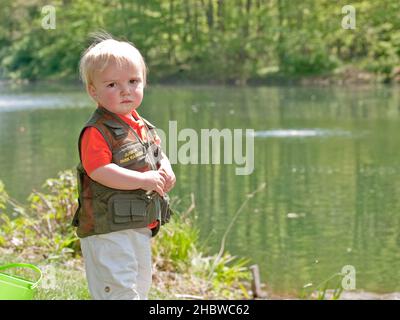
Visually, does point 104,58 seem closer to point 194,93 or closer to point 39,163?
point 39,163

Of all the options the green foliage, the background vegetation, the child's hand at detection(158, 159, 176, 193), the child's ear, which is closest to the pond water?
the green foliage

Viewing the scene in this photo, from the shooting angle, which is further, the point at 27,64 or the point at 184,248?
the point at 27,64

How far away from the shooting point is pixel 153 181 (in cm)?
313

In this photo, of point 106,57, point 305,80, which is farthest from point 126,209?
point 305,80

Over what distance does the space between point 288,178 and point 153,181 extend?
1164 cm

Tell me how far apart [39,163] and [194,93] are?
78.3 feet

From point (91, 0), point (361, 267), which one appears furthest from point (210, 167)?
point (91, 0)

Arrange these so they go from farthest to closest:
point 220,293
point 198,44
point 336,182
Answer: point 198,44, point 336,182, point 220,293

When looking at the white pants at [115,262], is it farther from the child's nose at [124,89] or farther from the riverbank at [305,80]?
the riverbank at [305,80]

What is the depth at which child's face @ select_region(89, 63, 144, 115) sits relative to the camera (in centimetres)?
318

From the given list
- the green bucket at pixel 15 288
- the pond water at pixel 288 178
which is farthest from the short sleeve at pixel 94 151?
the pond water at pixel 288 178

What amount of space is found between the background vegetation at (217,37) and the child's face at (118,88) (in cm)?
4246

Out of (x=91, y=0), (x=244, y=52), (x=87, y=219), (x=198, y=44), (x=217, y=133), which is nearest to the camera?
(x=87, y=219)

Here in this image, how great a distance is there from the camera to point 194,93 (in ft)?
129
